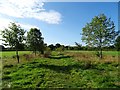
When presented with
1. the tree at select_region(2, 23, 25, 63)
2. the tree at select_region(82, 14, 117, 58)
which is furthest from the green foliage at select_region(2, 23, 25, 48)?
the tree at select_region(82, 14, 117, 58)

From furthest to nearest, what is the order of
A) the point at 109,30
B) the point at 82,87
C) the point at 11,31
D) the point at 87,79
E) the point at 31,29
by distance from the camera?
the point at 31,29 < the point at 109,30 < the point at 11,31 < the point at 87,79 < the point at 82,87

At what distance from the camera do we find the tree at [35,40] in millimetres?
51750

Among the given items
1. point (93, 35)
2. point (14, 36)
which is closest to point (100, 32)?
point (93, 35)

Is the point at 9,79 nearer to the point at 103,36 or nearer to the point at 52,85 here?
the point at 52,85

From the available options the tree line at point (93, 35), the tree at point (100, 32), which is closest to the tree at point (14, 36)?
the tree line at point (93, 35)

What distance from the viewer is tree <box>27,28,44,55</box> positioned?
170 feet

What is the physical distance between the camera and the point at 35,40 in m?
52.9

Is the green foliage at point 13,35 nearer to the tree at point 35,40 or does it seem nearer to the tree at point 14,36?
the tree at point 14,36

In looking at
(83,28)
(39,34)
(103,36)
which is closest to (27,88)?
(103,36)

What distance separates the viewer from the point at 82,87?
14.8 metres

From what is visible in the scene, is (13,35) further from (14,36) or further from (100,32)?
(100,32)

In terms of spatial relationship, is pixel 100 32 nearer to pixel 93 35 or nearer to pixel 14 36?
pixel 93 35

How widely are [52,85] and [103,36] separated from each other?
80.0ft

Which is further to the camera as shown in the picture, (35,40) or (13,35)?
(35,40)
